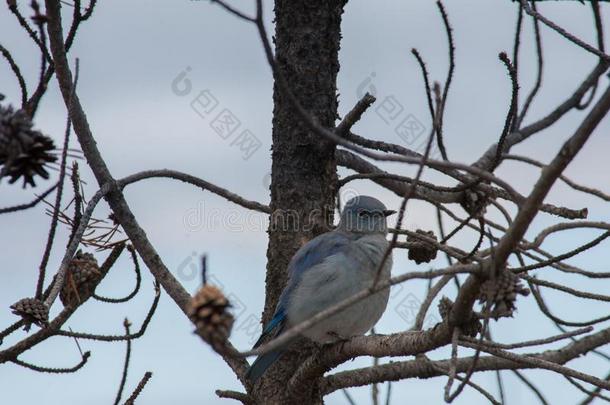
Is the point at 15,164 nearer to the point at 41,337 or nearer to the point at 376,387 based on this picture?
the point at 41,337

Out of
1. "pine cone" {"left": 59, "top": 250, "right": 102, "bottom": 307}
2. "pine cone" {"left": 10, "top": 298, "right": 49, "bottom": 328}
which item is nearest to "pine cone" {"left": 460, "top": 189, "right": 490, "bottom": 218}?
"pine cone" {"left": 59, "top": 250, "right": 102, "bottom": 307}

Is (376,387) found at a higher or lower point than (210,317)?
higher

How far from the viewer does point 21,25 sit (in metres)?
4.01

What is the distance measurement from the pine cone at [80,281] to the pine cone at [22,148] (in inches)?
55.9

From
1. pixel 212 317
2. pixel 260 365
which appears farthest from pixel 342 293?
pixel 212 317

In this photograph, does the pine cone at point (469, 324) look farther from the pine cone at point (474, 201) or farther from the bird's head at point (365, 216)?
the bird's head at point (365, 216)

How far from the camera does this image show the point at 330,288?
5.32 m

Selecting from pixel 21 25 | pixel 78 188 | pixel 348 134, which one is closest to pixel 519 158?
pixel 348 134

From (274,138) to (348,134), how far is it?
1.52 ft

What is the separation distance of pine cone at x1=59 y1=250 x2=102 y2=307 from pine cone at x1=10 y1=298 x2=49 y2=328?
0.71 m

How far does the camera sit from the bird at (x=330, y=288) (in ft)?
16.4

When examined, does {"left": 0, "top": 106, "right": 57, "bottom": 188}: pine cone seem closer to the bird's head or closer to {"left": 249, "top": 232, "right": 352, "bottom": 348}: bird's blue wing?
{"left": 249, "top": 232, "right": 352, "bottom": 348}: bird's blue wing

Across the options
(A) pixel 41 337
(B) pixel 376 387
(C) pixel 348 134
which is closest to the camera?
(A) pixel 41 337

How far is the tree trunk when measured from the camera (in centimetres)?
496
